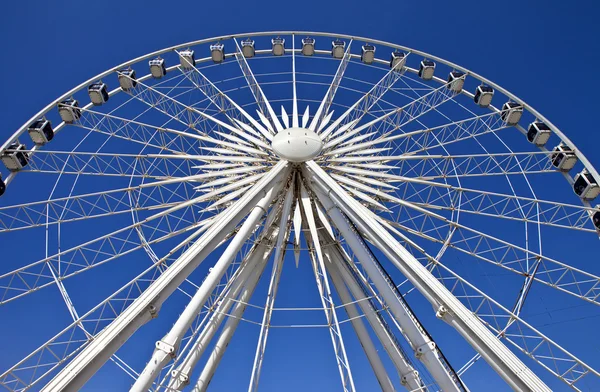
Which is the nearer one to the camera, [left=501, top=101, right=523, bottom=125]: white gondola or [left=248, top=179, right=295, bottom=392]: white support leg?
[left=248, top=179, right=295, bottom=392]: white support leg

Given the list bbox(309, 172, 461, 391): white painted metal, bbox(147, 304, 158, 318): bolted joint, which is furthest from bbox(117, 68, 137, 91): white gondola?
bbox(147, 304, 158, 318): bolted joint

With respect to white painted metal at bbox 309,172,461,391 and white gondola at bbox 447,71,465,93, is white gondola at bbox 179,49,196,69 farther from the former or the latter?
white gondola at bbox 447,71,465,93

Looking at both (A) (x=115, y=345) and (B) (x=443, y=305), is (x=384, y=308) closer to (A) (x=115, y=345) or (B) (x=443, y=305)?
(B) (x=443, y=305)

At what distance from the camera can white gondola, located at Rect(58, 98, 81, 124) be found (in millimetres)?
17688

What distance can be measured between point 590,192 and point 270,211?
10869 mm

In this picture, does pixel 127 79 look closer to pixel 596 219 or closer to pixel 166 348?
pixel 166 348

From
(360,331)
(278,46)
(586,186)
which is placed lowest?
(360,331)

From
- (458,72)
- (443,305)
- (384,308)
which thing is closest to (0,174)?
(384,308)

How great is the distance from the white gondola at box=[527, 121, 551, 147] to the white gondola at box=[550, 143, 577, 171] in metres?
0.56

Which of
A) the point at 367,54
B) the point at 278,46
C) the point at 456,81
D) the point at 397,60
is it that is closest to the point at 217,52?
the point at 278,46

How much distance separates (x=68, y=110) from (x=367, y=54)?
516 inches

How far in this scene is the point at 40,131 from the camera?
16688 mm

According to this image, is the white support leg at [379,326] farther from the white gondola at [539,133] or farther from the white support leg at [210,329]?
the white gondola at [539,133]

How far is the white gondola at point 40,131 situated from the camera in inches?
656
